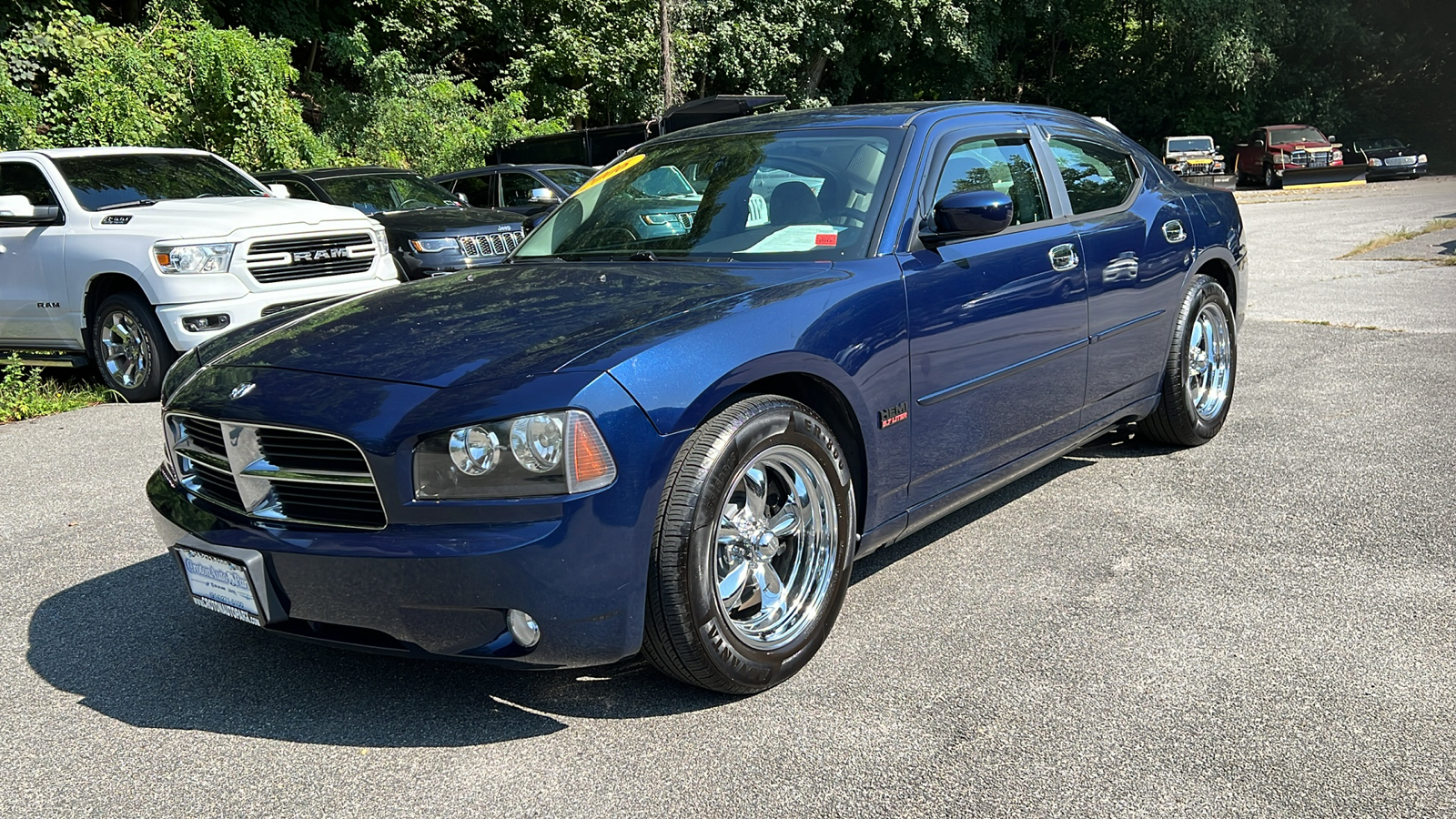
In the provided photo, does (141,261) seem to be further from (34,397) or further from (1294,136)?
(1294,136)

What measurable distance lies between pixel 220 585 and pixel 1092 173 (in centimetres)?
363

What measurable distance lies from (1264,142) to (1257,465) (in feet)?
101

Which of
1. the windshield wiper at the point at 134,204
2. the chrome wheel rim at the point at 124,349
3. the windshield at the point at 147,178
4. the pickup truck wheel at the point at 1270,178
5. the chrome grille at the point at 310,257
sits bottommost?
the pickup truck wheel at the point at 1270,178

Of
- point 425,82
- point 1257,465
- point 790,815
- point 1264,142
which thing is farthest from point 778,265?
point 1264,142

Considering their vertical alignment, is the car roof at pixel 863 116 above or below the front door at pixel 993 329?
above

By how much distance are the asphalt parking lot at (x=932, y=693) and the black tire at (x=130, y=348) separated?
315cm

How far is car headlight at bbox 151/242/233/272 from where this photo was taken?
7.81 metres

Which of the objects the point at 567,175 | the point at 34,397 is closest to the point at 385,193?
the point at 567,175

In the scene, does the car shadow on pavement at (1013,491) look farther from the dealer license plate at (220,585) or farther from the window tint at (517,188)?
the window tint at (517,188)

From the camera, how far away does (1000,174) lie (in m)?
4.30

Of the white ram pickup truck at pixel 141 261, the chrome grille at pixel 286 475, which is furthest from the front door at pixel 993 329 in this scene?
the white ram pickup truck at pixel 141 261

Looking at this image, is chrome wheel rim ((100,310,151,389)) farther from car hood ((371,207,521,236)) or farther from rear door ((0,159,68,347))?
car hood ((371,207,521,236))

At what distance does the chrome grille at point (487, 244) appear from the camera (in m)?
11.2

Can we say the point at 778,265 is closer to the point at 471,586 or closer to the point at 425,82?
the point at 471,586
